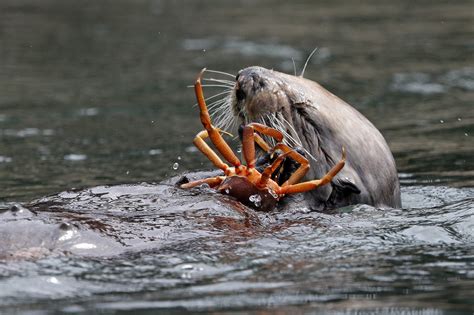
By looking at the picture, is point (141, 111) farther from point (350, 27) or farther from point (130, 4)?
point (130, 4)

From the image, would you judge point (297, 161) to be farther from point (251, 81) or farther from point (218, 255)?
point (218, 255)

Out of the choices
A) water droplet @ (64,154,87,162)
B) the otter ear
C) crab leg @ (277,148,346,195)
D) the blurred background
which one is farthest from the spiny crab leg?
water droplet @ (64,154,87,162)

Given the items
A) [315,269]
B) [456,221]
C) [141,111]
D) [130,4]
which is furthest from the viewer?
[130,4]

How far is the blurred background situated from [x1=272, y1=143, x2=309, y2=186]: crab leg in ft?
7.21

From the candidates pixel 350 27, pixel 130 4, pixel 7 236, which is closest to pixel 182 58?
pixel 350 27

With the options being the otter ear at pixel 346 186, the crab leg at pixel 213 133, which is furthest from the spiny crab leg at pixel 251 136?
the otter ear at pixel 346 186

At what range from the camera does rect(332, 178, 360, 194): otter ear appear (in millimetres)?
5527

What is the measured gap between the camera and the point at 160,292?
418 cm

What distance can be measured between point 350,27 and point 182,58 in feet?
9.00

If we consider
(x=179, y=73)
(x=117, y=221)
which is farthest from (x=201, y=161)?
(x=179, y=73)

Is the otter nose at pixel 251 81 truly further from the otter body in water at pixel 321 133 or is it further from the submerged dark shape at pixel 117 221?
the submerged dark shape at pixel 117 221

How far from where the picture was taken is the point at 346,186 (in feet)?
18.2

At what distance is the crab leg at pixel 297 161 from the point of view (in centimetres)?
531

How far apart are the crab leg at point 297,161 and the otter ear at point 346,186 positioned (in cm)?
24
